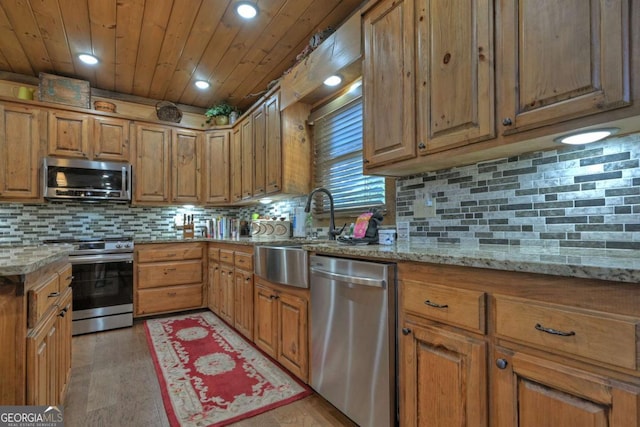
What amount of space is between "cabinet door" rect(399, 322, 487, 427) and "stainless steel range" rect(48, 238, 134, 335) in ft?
10.0

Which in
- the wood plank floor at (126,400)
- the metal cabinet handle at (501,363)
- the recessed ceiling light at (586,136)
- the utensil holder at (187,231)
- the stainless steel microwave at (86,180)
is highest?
the stainless steel microwave at (86,180)

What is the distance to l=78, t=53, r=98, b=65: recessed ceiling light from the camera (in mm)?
2963

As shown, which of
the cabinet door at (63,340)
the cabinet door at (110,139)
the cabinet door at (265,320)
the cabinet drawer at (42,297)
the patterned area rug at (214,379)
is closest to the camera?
the cabinet drawer at (42,297)

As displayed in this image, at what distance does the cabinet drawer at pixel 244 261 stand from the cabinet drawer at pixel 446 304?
5.28 feet

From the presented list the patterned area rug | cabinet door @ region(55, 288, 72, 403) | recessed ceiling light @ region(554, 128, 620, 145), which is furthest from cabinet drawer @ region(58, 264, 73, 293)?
recessed ceiling light @ region(554, 128, 620, 145)

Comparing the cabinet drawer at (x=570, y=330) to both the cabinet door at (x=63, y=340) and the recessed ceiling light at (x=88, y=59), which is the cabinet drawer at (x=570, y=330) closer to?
the cabinet door at (x=63, y=340)

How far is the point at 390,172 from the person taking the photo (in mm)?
1916

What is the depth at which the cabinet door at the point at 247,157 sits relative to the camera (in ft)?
11.6

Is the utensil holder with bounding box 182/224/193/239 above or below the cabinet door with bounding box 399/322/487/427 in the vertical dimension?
above

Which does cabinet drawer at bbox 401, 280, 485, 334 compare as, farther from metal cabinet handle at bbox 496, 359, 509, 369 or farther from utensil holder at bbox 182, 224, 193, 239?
utensil holder at bbox 182, 224, 193, 239

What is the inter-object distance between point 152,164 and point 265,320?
2.58m

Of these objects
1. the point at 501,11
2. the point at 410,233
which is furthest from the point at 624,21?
the point at 410,233

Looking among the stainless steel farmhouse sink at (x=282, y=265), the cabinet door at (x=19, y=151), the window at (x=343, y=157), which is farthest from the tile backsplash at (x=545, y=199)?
the cabinet door at (x=19, y=151)

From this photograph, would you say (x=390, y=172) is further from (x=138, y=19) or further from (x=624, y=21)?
(x=138, y=19)
